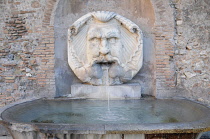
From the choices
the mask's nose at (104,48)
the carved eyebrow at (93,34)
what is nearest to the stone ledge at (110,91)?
the mask's nose at (104,48)

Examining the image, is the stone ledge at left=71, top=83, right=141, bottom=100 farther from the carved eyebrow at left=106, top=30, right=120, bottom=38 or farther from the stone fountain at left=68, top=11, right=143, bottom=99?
the carved eyebrow at left=106, top=30, right=120, bottom=38

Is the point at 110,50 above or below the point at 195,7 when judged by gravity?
below

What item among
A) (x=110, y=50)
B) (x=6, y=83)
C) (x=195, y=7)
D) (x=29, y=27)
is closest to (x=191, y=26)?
(x=195, y=7)

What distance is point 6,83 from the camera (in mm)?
4441

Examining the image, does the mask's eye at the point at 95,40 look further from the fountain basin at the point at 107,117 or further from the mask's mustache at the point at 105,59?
the fountain basin at the point at 107,117

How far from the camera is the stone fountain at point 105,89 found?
3.27 meters

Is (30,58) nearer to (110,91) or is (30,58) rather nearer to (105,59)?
(105,59)

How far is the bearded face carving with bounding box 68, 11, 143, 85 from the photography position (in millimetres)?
4438

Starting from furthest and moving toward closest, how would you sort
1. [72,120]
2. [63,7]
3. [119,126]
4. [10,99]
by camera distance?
[63,7] → [10,99] → [72,120] → [119,126]

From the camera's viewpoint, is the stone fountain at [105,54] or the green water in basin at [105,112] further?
the stone fountain at [105,54]

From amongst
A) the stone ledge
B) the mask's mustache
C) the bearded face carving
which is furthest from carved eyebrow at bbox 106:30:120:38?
the stone ledge

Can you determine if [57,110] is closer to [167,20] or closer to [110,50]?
[110,50]

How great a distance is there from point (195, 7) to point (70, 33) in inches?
95.2

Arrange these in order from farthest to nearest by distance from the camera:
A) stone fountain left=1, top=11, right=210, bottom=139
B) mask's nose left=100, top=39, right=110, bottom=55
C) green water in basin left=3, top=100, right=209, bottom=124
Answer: mask's nose left=100, top=39, right=110, bottom=55
stone fountain left=1, top=11, right=210, bottom=139
green water in basin left=3, top=100, right=209, bottom=124
